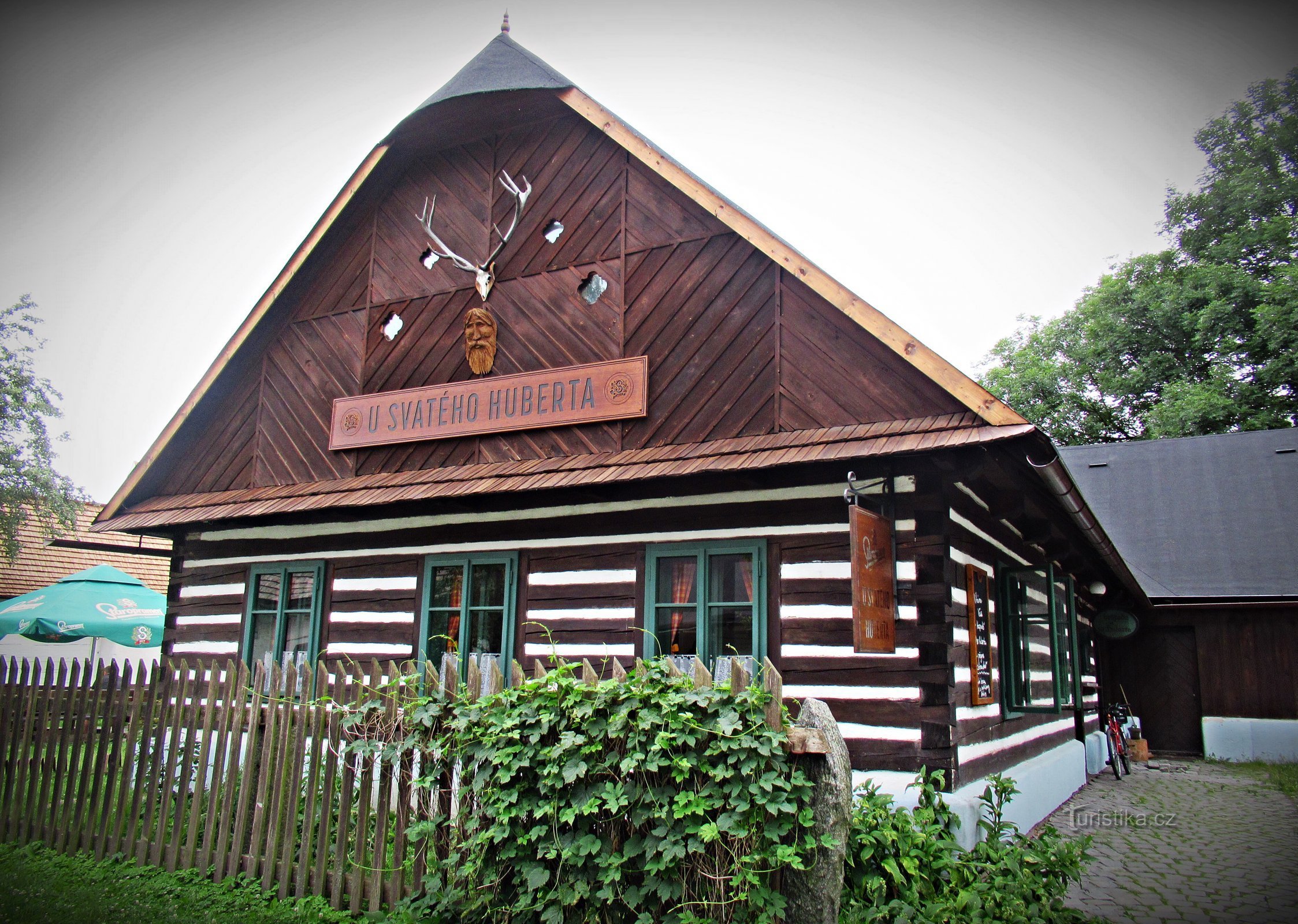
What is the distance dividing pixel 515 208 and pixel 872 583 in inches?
239

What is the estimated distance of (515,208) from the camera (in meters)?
10.5

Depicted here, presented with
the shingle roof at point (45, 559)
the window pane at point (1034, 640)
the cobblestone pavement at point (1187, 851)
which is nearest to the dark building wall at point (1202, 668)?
the cobblestone pavement at point (1187, 851)

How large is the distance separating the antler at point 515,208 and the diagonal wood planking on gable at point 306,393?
189 cm

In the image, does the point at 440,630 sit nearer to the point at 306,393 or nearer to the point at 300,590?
the point at 300,590

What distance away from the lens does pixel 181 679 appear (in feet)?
22.7

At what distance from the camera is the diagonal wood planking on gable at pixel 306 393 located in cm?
1093

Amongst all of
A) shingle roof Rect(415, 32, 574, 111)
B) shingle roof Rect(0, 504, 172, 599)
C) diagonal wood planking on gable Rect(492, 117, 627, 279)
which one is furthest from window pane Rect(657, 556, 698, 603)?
shingle roof Rect(0, 504, 172, 599)

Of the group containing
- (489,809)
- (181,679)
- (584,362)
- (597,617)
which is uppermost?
(584,362)

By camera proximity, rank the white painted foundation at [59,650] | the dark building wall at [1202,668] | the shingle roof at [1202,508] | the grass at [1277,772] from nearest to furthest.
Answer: the grass at [1277,772] → the dark building wall at [1202,668] → the shingle roof at [1202,508] → the white painted foundation at [59,650]

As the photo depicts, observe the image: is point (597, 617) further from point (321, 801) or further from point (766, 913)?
point (766, 913)

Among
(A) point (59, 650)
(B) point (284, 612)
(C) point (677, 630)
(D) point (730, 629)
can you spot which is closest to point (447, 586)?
(B) point (284, 612)

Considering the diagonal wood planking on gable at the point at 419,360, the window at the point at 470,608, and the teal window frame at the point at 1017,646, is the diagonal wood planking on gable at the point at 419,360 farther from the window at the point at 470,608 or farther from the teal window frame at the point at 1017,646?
the teal window frame at the point at 1017,646

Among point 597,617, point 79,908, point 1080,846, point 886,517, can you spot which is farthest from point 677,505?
point 79,908

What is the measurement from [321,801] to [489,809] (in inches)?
64.6
